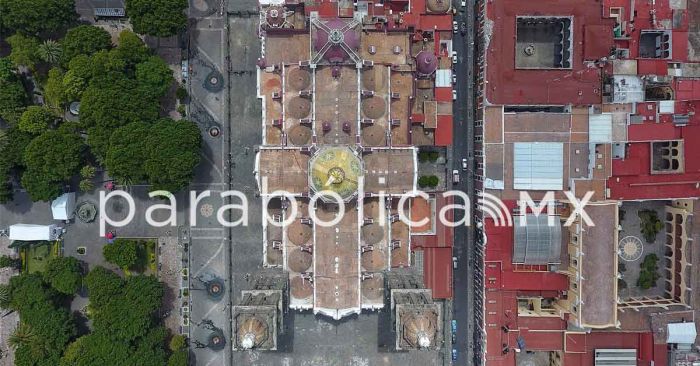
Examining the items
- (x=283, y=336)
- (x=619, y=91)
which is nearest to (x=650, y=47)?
(x=619, y=91)

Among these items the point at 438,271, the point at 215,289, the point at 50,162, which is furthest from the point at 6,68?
the point at 438,271

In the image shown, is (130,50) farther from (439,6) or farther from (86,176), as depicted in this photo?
(439,6)

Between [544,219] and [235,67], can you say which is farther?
[235,67]

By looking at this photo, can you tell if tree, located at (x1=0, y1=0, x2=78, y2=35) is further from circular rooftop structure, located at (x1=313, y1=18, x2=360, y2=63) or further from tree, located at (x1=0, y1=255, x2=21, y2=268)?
circular rooftop structure, located at (x1=313, y1=18, x2=360, y2=63)

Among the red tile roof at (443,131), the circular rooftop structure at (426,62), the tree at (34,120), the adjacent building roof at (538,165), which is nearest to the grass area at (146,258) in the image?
the tree at (34,120)

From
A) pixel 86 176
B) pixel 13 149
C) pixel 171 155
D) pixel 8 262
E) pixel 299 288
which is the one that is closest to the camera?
pixel 299 288

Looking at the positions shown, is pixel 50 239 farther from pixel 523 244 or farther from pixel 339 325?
pixel 523 244
